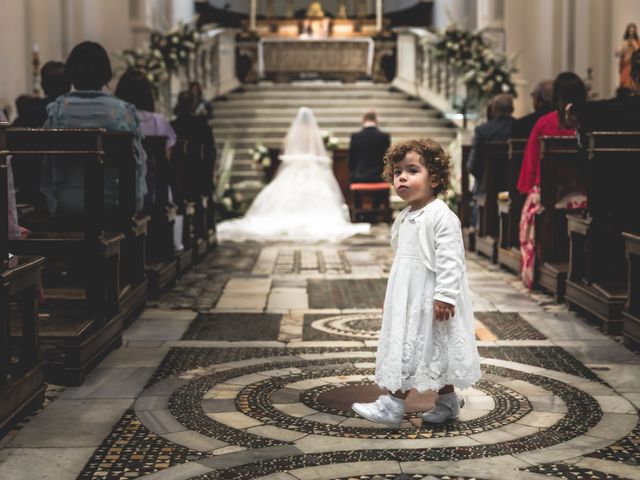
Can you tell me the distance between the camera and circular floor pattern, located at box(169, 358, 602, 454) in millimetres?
3820

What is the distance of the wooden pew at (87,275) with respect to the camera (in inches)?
192

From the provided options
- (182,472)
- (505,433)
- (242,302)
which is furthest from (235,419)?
(242,302)

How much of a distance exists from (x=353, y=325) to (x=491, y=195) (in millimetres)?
4347

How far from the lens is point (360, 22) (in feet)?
83.6

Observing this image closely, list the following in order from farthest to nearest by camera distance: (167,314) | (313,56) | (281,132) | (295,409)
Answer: (313,56), (281,132), (167,314), (295,409)

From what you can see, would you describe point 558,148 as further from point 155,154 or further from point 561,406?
point 561,406

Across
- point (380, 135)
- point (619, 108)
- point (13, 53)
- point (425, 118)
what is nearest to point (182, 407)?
point (619, 108)

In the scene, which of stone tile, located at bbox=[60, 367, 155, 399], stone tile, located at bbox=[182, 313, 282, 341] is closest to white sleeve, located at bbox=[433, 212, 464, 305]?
stone tile, located at bbox=[60, 367, 155, 399]

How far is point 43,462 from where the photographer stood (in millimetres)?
3617

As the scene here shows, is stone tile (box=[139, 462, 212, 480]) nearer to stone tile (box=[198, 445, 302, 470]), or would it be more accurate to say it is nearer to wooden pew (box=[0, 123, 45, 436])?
stone tile (box=[198, 445, 302, 470])

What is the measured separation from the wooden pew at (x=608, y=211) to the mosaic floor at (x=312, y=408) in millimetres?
344

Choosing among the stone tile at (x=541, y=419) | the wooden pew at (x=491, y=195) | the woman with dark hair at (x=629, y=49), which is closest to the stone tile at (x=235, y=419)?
the stone tile at (x=541, y=419)

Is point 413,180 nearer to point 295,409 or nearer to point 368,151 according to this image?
point 295,409

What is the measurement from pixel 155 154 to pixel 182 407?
4.09 meters
